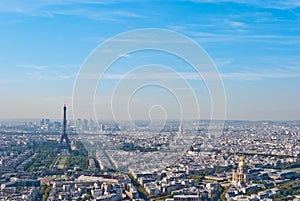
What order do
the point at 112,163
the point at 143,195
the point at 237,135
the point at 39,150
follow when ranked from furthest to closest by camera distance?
1. the point at 237,135
2. the point at 39,150
3. the point at 112,163
4. the point at 143,195

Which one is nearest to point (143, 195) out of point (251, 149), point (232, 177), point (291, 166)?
point (232, 177)

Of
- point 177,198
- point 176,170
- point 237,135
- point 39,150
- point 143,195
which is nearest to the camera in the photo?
point 177,198

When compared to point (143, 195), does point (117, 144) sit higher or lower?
higher

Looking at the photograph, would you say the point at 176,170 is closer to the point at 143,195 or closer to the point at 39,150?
the point at 143,195

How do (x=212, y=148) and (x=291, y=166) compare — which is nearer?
(x=291, y=166)

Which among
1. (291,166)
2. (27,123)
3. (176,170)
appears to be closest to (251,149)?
(291,166)

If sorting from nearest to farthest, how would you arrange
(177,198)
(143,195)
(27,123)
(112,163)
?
1. (177,198)
2. (143,195)
3. (112,163)
4. (27,123)

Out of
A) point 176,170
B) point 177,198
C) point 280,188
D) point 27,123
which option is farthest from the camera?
point 27,123

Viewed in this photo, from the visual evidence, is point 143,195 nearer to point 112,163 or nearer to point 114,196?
point 114,196

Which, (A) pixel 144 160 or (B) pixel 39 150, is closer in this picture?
(A) pixel 144 160
